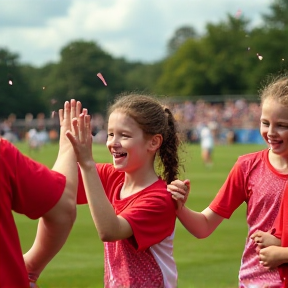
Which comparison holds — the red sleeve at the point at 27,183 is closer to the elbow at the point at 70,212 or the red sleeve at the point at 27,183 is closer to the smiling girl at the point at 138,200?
the elbow at the point at 70,212

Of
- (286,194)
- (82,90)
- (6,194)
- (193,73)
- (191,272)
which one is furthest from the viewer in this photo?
(193,73)

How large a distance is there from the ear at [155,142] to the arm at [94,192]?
0.56 m

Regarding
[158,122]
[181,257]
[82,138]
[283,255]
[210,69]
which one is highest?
[210,69]

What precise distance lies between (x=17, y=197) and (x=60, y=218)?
22 cm

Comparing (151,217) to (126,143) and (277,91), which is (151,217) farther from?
(277,91)

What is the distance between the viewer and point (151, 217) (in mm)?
4086

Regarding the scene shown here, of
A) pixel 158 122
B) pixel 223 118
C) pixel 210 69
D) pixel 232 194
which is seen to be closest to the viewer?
pixel 158 122

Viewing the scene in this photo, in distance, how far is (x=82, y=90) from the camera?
66.2 m

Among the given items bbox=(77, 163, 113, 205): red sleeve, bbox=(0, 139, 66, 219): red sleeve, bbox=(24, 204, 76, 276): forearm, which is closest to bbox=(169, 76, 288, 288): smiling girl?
bbox=(77, 163, 113, 205): red sleeve

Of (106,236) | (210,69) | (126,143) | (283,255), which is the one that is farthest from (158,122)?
(210,69)

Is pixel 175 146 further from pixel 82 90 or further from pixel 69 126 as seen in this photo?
pixel 82 90

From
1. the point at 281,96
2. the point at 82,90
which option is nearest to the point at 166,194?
the point at 281,96

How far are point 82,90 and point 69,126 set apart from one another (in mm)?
62822

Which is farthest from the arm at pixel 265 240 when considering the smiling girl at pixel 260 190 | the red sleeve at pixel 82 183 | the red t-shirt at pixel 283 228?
the red sleeve at pixel 82 183
